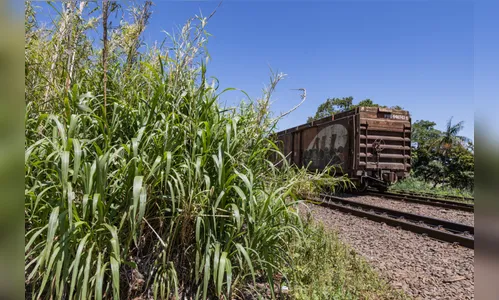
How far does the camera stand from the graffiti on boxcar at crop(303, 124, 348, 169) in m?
10.4

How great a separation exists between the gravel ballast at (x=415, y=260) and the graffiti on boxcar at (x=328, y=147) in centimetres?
507

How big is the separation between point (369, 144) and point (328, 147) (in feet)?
5.20

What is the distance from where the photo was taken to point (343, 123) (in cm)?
1043

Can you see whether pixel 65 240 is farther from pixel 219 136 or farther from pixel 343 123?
pixel 343 123

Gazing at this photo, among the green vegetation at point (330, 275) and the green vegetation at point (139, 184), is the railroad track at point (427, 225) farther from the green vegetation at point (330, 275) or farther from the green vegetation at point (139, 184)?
the green vegetation at point (139, 184)

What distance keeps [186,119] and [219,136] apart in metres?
0.26

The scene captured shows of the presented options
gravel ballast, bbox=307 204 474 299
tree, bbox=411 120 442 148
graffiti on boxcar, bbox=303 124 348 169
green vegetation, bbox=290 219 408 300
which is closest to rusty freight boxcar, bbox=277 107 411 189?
graffiti on boxcar, bbox=303 124 348 169

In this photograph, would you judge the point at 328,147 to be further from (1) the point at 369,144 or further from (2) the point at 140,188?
(2) the point at 140,188

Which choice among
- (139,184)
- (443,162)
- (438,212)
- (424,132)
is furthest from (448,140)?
(139,184)

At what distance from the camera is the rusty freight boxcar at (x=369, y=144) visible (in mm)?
9836
